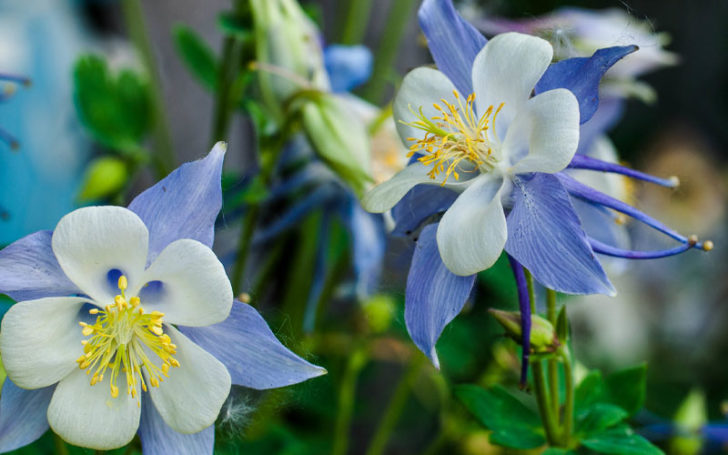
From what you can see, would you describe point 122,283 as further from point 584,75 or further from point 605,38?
point 605,38

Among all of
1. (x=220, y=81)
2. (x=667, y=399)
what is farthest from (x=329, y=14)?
(x=667, y=399)

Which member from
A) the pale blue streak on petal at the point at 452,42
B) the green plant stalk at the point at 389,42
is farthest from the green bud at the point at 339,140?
the green plant stalk at the point at 389,42

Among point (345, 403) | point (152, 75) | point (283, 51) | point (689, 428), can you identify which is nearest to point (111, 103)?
point (152, 75)

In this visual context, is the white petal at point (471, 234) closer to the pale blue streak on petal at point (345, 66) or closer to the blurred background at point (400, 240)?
the blurred background at point (400, 240)

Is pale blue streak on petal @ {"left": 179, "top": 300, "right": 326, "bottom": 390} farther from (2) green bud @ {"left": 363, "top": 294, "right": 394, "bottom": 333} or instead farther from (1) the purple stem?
(2) green bud @ {"left": 363, "top": 294, "right": 394, "bottom": 333}

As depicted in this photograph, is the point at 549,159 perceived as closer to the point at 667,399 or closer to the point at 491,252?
the point at 491,252

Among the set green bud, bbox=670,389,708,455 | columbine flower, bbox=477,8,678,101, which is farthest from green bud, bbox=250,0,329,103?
green bud, bbox=670,389,708,455
